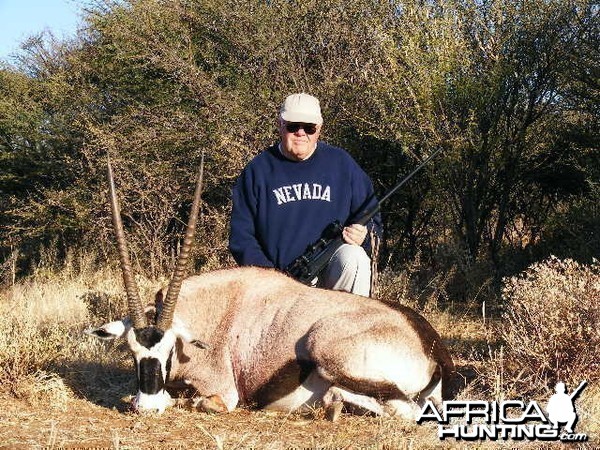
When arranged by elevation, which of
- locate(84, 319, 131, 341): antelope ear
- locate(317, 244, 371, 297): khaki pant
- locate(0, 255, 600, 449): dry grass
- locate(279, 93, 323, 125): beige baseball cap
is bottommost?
locate(0, 255, 600, 449): dry grass

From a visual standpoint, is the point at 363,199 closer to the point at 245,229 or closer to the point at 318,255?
the point at 318,255

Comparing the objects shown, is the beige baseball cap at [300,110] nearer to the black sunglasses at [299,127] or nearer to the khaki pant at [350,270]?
the black sunglasses at [299,127]

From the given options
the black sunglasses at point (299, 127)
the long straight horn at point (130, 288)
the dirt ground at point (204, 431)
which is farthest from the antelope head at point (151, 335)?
the black sunglasses at point (299, 127)

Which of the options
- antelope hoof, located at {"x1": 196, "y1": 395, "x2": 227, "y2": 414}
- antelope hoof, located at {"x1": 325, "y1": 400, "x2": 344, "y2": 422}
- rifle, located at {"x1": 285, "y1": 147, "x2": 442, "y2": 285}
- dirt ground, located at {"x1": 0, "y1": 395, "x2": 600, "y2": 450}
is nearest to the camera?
dirt ground, located at {"x1": 0, "y1": 395, "x2": 600, "y2": 450}

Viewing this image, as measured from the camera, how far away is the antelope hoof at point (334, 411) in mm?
4715

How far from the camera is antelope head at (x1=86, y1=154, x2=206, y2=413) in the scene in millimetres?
4797

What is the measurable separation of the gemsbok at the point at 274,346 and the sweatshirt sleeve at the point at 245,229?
0.50 metres

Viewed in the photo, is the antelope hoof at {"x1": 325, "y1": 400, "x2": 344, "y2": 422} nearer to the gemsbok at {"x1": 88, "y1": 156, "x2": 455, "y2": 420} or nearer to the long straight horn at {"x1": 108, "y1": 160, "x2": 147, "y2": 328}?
the gemsbok at {"x1": 88, "y1": 156, "x2": 455, "y2": 420}

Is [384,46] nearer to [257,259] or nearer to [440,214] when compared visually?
[440,214]

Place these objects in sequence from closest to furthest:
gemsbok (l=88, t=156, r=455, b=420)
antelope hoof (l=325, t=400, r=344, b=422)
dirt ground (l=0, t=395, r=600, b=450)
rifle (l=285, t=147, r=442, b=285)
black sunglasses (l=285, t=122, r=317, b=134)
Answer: dirt ground (l=0, t=395, r=600, b=450)
antelope hoof (l=325, t=400, r=344, b=422)
gemsbok (l=88, t=156, r=455, b=420)
rifle (l=285, t=147, r=442, b=285)
black sunglasses (l=285, t=122, r=317, b=134)

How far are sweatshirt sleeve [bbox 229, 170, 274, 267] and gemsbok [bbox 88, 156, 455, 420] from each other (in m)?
0.50

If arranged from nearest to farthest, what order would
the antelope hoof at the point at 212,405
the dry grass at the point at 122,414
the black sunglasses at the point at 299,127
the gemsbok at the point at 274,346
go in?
the dry grass at the point at 122,414
the gemsbok at the point at 274,346
the antelope hoof at the point at 212,405
the black sunglasses at the point at 299,127

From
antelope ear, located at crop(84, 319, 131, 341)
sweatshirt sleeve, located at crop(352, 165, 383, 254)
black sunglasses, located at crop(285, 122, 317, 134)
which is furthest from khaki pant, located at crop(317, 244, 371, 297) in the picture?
antelope ear, located at crop(84, 319, 131, 341)

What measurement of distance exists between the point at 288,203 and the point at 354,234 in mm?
563
